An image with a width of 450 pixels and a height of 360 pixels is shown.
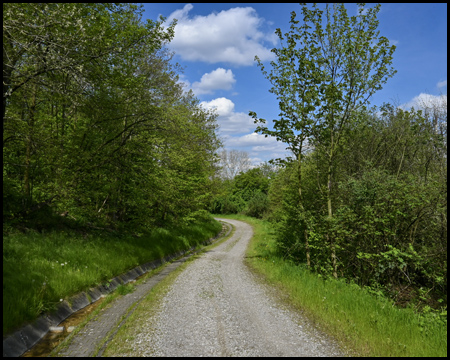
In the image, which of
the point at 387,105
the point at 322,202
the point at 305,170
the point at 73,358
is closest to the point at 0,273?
the point at 73,358

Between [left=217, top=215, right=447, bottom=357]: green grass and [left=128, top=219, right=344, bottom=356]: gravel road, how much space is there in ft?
1.67

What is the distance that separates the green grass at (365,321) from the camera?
16.7ft

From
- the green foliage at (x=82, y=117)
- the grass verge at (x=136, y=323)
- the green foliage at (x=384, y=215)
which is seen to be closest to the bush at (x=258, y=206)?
the green foliage at (x=384, y=215)

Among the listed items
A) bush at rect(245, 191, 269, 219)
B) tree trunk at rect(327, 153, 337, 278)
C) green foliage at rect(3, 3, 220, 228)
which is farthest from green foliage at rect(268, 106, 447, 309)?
bush at rect(245, 191, 269, 219)

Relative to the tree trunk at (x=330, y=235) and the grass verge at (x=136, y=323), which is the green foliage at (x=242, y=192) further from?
the grass verge at (x=136, y=323)

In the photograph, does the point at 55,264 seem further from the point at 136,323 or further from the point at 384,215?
the point at 384,215

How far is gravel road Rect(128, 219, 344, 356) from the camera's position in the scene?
4.96m

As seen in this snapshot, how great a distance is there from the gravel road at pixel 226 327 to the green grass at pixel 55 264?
2471mm

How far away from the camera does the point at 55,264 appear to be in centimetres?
771

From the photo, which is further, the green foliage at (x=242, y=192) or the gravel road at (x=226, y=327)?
the green foliage at (x=242, y=192)

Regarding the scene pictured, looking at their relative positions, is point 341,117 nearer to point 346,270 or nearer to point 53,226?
point 346,270

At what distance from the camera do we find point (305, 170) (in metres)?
13.2

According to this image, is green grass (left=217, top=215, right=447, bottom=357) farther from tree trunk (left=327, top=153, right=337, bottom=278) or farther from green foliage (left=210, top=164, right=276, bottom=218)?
green foliage (left=210, top=164, right=276, bottom=218)

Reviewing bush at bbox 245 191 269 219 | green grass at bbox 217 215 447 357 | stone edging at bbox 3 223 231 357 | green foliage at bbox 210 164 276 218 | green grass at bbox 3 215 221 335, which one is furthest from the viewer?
green foliage at bbox 210 164 276 218
